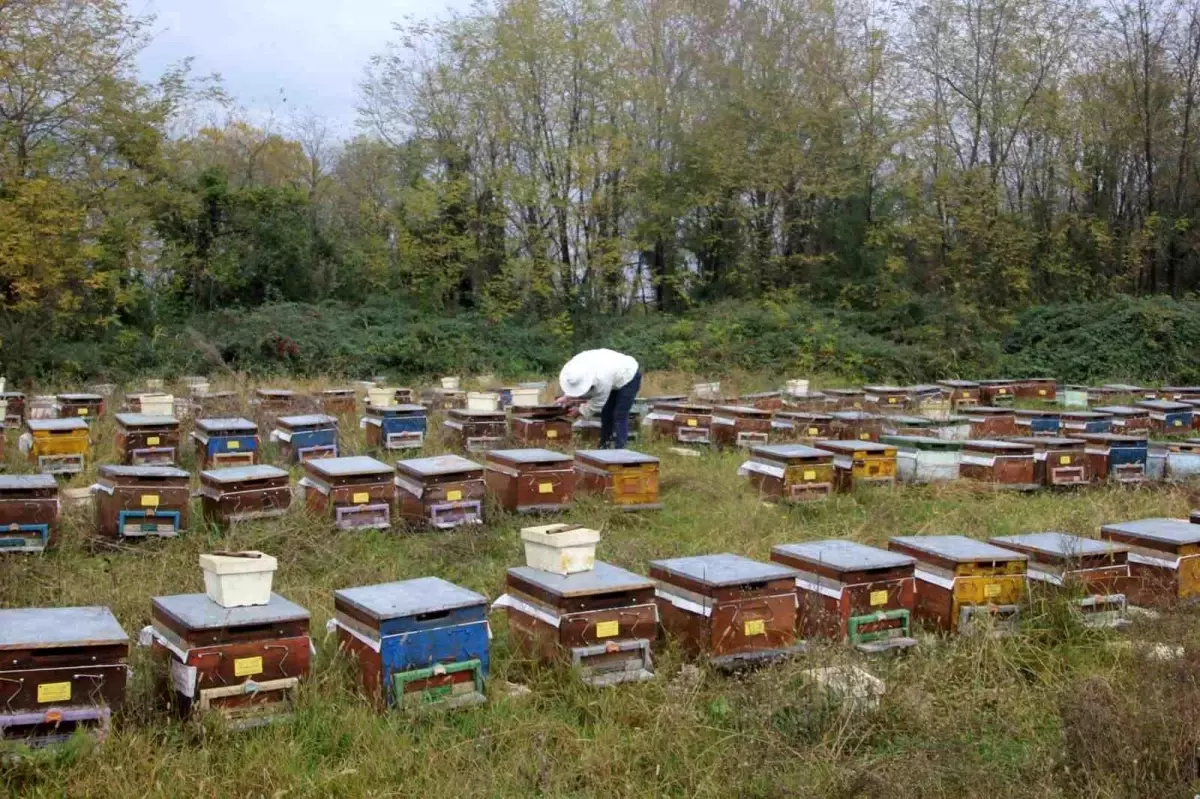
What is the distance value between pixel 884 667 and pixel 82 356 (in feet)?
54.3

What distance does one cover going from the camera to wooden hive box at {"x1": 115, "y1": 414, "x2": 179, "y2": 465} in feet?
29.6

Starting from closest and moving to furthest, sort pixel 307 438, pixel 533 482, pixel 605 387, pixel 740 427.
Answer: pixel 533 482 → pixel 307 438 → pixel 605 387 → pixel 740 427

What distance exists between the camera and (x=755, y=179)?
23.7 m

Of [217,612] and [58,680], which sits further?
[217,612]

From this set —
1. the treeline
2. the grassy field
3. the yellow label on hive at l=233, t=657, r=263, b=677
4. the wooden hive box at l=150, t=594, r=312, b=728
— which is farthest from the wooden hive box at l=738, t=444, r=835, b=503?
the treeline

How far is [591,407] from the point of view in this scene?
Answer: 1109 cm

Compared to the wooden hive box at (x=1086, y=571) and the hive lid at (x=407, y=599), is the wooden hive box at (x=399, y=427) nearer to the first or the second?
the hive lid at (x=407, y=599)

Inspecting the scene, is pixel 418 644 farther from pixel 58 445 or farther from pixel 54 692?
pixel 58 445

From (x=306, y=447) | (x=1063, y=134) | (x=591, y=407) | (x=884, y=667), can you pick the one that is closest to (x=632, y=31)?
(x=1063, y=134)

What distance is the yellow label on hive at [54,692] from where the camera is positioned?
3.64 m

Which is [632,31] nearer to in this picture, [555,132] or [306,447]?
[555,132]

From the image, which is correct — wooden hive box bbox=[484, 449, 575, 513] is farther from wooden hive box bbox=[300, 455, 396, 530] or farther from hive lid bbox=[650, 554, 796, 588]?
hive lid bbox=[650, 554, 796, 588]

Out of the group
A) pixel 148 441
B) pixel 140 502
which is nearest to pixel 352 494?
pixel 140 502

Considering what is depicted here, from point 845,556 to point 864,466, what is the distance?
401 centimetres
